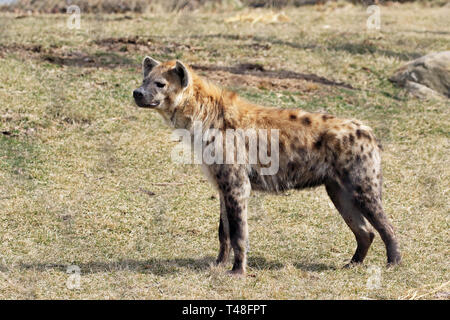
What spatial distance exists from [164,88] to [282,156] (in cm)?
79

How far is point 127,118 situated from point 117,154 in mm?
729

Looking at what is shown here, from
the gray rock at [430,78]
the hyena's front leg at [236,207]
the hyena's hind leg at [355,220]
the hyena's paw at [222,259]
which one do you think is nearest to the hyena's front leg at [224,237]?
the hyena's paw at [222,259]

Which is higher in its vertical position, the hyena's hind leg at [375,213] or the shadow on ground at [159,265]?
the hyena's hind leg at [375,213]

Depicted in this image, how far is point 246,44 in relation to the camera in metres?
9.28

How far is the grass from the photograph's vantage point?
13.3ft

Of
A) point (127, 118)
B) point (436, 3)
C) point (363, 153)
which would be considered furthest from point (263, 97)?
point (436, 3)

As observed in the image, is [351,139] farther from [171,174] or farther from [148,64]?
[171,174]

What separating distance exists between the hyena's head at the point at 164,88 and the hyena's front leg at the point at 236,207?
0.51 m

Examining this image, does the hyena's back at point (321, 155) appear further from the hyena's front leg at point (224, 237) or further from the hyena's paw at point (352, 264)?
the hyena's paw at point (352, 264)

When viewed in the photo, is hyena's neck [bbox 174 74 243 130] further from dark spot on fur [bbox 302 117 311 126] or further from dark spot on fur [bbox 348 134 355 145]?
dark spot on fur [bbox 348 134 355 145]

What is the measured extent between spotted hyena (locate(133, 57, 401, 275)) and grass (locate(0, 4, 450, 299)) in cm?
26

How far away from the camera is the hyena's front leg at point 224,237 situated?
432 cm

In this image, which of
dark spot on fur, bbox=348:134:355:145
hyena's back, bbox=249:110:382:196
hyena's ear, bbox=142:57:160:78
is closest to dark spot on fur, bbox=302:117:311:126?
hyena's back, bbox=249:110:382:196

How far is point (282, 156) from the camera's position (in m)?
4.23
